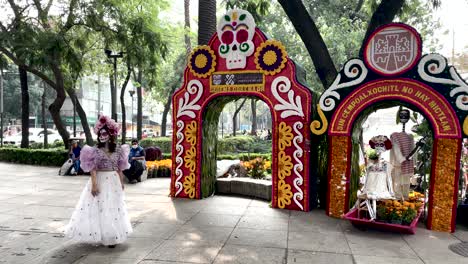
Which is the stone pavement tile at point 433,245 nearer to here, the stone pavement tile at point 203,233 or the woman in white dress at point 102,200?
the stone pavement tile at point 203,233

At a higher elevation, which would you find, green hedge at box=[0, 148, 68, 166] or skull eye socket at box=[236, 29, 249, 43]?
skull eye socket at box=[236, 29, 249, 43]

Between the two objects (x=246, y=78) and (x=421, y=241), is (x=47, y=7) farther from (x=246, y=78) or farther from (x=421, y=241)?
(x=421, y=241)

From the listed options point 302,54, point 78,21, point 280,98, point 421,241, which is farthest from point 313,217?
point 302,54

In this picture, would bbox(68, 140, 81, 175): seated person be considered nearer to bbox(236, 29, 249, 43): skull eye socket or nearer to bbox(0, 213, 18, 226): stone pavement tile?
bbox(0, 213, 18, 226): stone pavement tile

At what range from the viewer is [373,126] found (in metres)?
20.5

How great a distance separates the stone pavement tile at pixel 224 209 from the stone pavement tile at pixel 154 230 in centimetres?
135

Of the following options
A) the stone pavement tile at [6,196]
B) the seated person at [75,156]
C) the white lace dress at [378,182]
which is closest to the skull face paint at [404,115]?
the white lace dress at [378,182]

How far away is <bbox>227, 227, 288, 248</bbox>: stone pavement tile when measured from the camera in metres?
6.38

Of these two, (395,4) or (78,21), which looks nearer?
(395,4)

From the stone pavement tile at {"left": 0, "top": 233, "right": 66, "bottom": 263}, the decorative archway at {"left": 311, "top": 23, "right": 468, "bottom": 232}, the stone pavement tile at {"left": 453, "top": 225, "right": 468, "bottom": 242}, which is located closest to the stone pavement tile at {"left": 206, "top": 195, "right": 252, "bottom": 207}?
the decorative archway at {"left": 311, "top": 23, "right": 468, "bottom": 232}

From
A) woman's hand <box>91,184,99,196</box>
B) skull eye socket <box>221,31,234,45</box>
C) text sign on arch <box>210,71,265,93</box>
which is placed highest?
skull eye socket <box>221,31,234,45</box>

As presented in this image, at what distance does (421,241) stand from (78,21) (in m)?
15.3

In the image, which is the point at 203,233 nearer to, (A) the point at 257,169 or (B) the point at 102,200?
(B) the point at 102,200

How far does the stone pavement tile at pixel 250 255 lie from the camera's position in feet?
18.3
